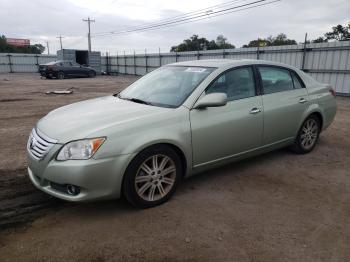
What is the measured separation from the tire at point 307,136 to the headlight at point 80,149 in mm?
3360

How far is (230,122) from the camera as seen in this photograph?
3.82 metres

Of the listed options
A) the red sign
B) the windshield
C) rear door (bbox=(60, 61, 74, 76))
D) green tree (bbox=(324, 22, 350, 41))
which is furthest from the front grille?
the red sign

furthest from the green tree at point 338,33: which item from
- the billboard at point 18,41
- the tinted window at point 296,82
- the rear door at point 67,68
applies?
the billboard at point 18,41

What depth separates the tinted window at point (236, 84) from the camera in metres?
3.87

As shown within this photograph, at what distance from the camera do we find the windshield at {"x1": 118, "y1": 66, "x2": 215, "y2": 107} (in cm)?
374

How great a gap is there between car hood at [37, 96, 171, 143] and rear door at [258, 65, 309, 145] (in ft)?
5.27

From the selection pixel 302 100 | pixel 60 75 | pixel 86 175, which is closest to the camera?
pixel 86 175

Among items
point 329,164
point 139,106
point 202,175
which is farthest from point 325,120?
point 139,106

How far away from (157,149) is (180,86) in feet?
3.37

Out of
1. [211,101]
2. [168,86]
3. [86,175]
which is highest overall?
[168,86]

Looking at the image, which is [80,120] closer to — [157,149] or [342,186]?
[157,149]

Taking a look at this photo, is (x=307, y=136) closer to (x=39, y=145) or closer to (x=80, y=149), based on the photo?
(x=80, y=149)

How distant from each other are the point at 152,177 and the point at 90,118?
2.97ft

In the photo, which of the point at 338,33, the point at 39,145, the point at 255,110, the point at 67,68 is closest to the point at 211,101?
the point at 255,110
